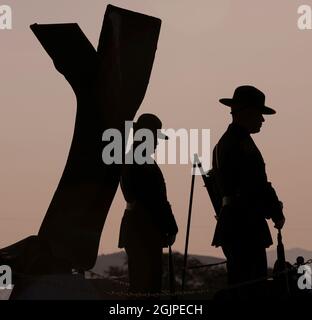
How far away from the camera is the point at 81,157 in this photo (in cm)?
1055

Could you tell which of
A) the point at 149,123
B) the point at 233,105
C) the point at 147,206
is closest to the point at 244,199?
the point at 233,105

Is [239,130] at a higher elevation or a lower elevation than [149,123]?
lower

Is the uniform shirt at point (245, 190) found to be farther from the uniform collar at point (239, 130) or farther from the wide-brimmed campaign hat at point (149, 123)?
the wide-brimmed campaign hat at point (149, 123)

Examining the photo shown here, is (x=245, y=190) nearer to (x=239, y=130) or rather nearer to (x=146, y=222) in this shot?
(x=239, y=130)

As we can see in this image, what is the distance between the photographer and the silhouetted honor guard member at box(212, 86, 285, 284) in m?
10.0

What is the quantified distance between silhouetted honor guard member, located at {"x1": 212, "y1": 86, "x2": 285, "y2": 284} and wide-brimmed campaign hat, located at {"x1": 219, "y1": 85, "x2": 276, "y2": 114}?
3.3 inches

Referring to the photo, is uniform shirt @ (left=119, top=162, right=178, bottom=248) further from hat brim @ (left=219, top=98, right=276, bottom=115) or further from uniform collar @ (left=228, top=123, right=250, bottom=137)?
uniform collar @ (left=228, top=123, right=250, bottom=137)

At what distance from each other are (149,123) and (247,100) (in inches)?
59.1

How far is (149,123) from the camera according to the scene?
1141cm

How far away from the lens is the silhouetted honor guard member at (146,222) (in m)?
11.1

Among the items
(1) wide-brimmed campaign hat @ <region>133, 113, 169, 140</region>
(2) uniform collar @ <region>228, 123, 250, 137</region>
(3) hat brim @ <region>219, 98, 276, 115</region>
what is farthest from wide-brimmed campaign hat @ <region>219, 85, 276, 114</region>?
(1) wide-brimmed campaign hat @ <region>133, 113, 169, 140</region>
